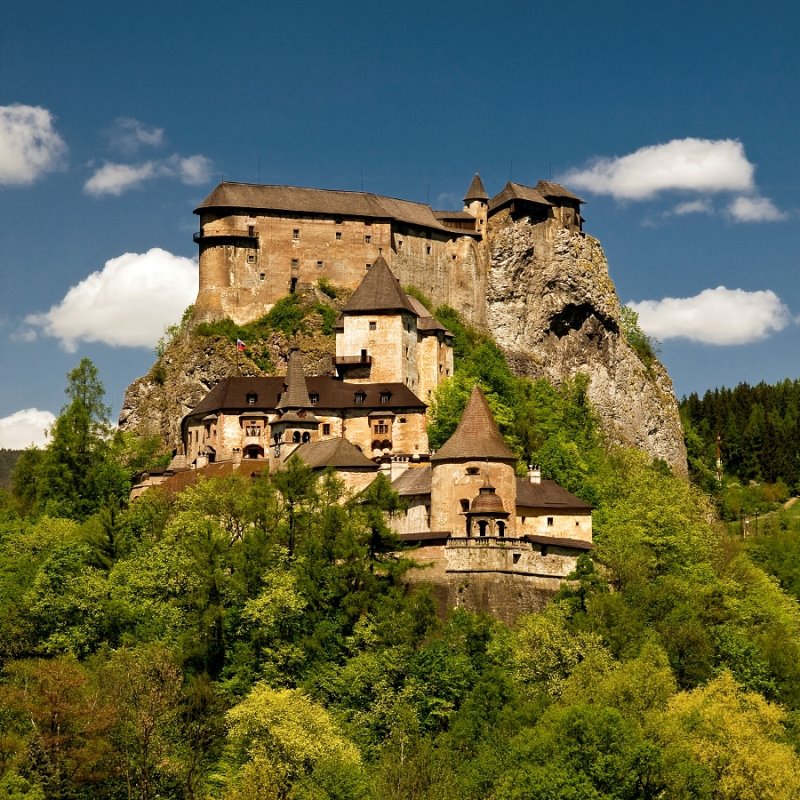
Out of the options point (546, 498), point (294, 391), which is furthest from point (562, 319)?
point (546, 498)

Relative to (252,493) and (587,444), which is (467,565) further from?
(587,444)

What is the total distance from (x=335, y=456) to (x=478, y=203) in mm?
40794

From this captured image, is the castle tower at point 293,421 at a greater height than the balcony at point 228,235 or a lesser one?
lesser

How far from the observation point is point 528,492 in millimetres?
71250

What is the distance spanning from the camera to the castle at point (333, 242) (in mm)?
105562

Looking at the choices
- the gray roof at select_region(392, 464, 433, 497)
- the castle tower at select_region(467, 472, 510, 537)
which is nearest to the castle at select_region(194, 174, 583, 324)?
the gray roof at select_region(392, 464, 433, 497)

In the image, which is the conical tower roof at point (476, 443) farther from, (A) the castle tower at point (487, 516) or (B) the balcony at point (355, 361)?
(B) the balcony at point (355, 361)

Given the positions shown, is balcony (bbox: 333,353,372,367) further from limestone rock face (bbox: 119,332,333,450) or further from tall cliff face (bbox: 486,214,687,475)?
tall cliff face (bbox: 486,214,687,475)

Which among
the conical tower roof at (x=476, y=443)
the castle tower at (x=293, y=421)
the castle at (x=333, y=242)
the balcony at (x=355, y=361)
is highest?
the castle at (x=333, y=242)

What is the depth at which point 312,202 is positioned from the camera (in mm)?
109000

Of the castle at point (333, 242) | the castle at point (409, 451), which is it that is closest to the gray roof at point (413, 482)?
the castle at point (409, 451)

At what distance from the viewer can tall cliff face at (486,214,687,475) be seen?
113m

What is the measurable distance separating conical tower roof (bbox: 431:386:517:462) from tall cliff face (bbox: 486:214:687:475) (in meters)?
41.5

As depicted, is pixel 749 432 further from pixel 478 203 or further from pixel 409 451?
pixel 409 451
